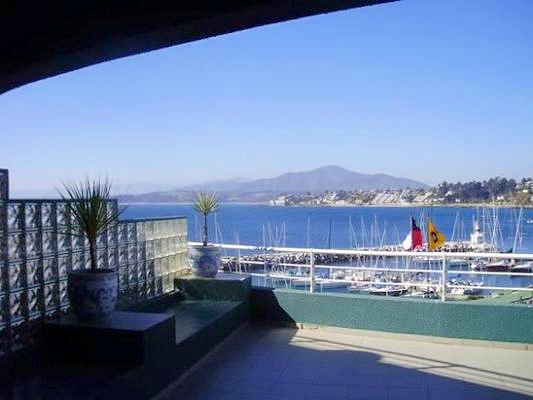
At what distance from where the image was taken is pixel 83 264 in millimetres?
4340

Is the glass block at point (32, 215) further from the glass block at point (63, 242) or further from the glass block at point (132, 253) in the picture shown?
the glass block at point (132, 253)

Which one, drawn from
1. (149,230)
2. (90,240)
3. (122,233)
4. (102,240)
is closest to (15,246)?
(90,240)

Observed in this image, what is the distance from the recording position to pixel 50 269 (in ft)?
12.9

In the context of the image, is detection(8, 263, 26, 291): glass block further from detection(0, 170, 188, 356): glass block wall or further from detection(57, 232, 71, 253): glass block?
detection(57, 232, 71, 253): glass block

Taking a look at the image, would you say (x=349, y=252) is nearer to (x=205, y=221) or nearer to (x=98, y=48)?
(x=205, y=221)

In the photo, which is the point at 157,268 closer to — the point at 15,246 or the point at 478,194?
the point at 15,246

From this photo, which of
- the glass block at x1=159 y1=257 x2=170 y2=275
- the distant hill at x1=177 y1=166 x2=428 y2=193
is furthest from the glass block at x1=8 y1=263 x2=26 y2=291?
the distant hill at x1=177 y1=166 x2=428 y2=193

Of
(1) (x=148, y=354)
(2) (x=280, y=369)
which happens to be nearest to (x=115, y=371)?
(1) (x=148, y=354)

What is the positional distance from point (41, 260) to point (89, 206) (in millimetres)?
519

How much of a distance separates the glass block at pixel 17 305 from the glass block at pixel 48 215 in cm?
55

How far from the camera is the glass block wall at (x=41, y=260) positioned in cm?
350

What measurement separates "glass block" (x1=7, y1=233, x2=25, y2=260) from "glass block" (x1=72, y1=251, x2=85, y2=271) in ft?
1.95

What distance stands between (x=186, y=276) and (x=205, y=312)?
0.89m

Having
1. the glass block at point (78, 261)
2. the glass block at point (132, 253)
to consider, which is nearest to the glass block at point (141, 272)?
the glass block at point (132, 253)
